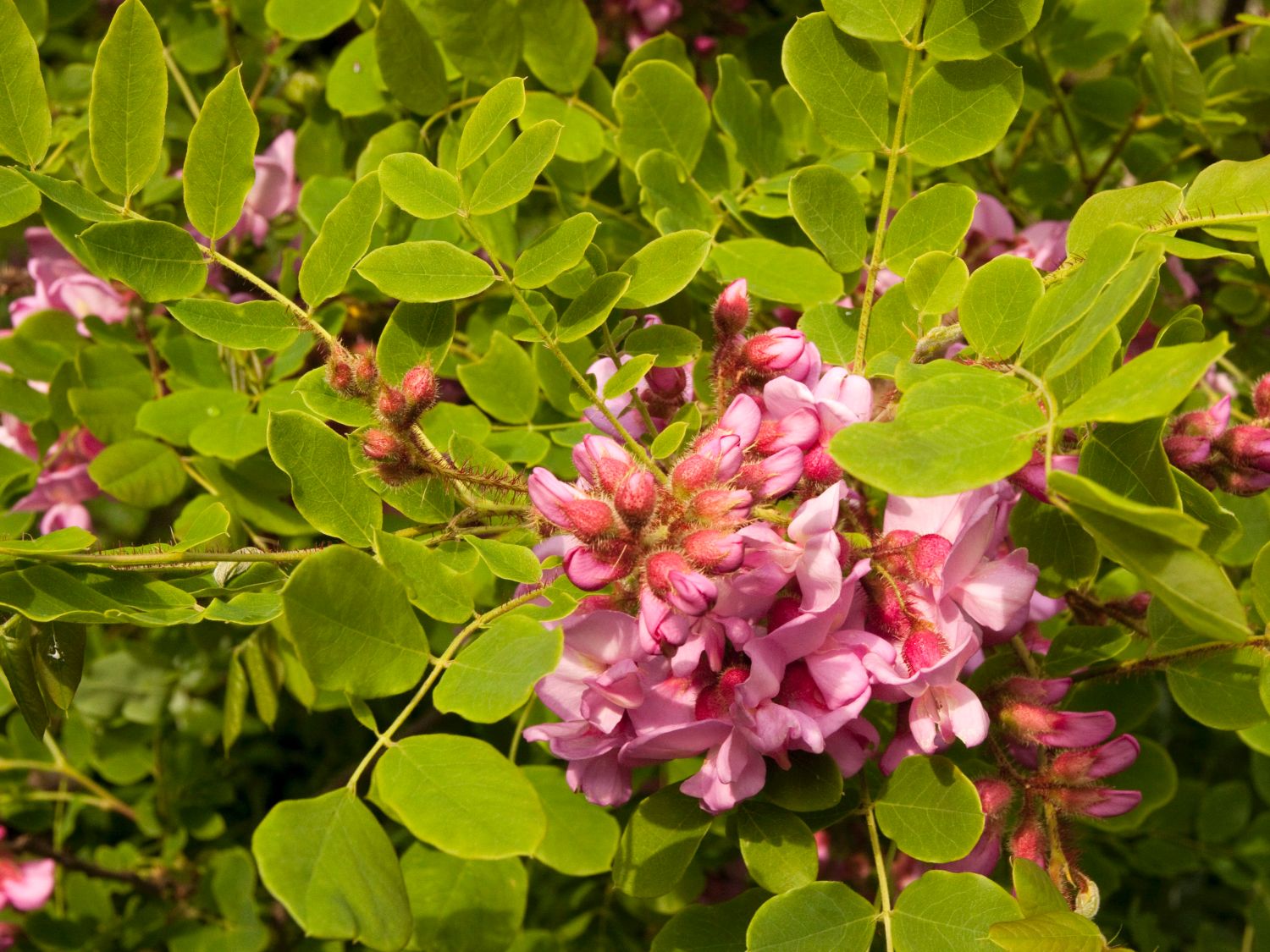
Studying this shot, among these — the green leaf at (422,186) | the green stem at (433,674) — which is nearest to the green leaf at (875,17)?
the green leaf at (422,186)

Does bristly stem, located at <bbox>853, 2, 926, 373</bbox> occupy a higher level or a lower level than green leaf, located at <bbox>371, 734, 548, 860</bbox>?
higher

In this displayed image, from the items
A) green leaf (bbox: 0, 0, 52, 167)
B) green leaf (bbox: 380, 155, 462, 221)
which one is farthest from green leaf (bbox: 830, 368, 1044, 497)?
green leaf (bbox: 0, 0, 52, 167)

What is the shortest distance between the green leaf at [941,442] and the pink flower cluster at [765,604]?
5.8 inches

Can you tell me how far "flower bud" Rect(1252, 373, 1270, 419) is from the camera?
3.30ft

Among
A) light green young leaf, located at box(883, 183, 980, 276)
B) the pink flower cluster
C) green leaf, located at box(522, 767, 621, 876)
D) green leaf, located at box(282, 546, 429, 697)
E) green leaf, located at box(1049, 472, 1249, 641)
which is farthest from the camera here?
green leaf, located at box(522, 767, 621, 876)

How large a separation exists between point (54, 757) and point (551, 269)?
1.54 metres

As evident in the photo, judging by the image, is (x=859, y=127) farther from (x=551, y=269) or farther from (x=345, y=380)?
(x=345, y=380)

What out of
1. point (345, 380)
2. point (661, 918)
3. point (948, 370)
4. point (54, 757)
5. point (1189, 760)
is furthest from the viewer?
point (1189, 760)

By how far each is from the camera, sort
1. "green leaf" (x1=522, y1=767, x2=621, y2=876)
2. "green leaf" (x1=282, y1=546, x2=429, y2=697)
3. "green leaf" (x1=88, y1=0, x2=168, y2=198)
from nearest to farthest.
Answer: "green leaf" (x1=282, y1=546, x2=429, y2=697)
"green leaf" (x1=88, y1=0, x2=168, y2=198)
"green leaf" (x1=522, y1=767, x2=621, y2=876)

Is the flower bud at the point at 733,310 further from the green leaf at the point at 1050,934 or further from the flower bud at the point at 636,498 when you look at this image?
the green leaf at the point at 1050,934

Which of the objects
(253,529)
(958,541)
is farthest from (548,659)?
(253,529)

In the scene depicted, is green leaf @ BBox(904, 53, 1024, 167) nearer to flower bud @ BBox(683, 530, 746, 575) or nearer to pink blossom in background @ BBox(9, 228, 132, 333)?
flower bud @ BBox(683, 530, 746, 575)

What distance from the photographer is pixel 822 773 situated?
3.06ft

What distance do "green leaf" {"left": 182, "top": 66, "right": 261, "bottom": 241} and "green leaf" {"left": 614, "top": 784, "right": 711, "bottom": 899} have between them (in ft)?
2.28
